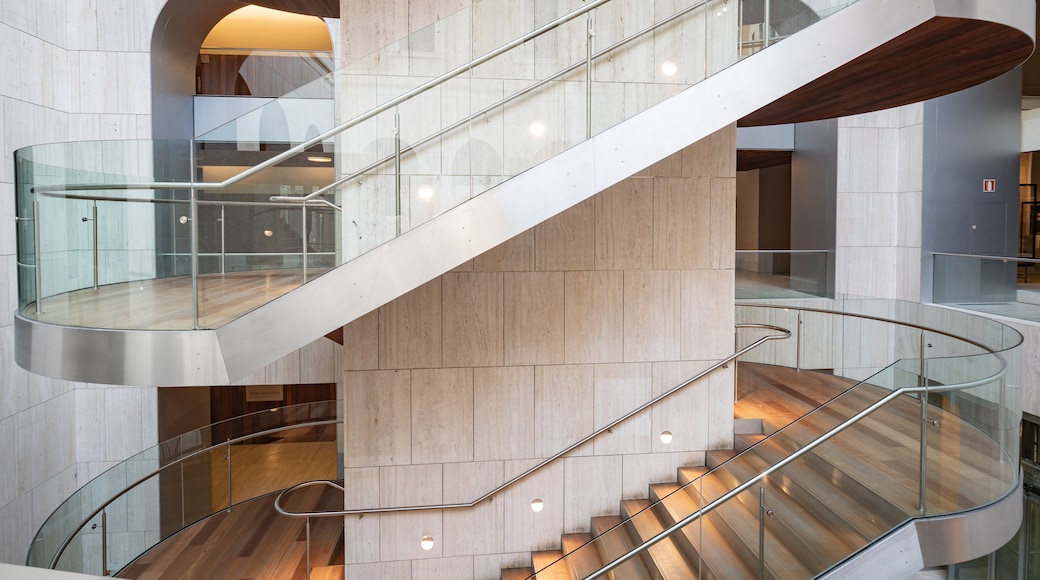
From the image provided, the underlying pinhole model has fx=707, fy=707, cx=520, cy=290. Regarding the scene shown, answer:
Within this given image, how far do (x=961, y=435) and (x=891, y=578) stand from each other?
100 cm

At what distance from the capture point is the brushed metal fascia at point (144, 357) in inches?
170

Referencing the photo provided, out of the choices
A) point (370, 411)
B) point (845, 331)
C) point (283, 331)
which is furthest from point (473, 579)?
point (845, 331)

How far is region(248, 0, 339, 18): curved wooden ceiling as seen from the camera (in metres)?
6.94

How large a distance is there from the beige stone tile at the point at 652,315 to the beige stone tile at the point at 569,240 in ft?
1.48

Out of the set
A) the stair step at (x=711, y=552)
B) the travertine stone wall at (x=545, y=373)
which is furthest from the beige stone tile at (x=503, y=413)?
the stair step at (x=711, y=552)

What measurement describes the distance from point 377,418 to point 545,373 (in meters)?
1.56

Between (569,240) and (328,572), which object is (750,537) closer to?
(569,240)

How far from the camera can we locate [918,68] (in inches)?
222

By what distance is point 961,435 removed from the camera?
14.7ft

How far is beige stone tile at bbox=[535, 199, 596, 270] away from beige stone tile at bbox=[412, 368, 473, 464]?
4.13 feet

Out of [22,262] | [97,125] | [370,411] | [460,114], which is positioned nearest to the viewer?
[460,114]

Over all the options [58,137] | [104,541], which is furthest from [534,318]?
[58,137]

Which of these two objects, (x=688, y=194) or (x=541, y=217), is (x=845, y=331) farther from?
(x=541, y=217)

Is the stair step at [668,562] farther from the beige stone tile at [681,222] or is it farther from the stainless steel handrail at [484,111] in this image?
the stainless steel handrail at [484,111]
